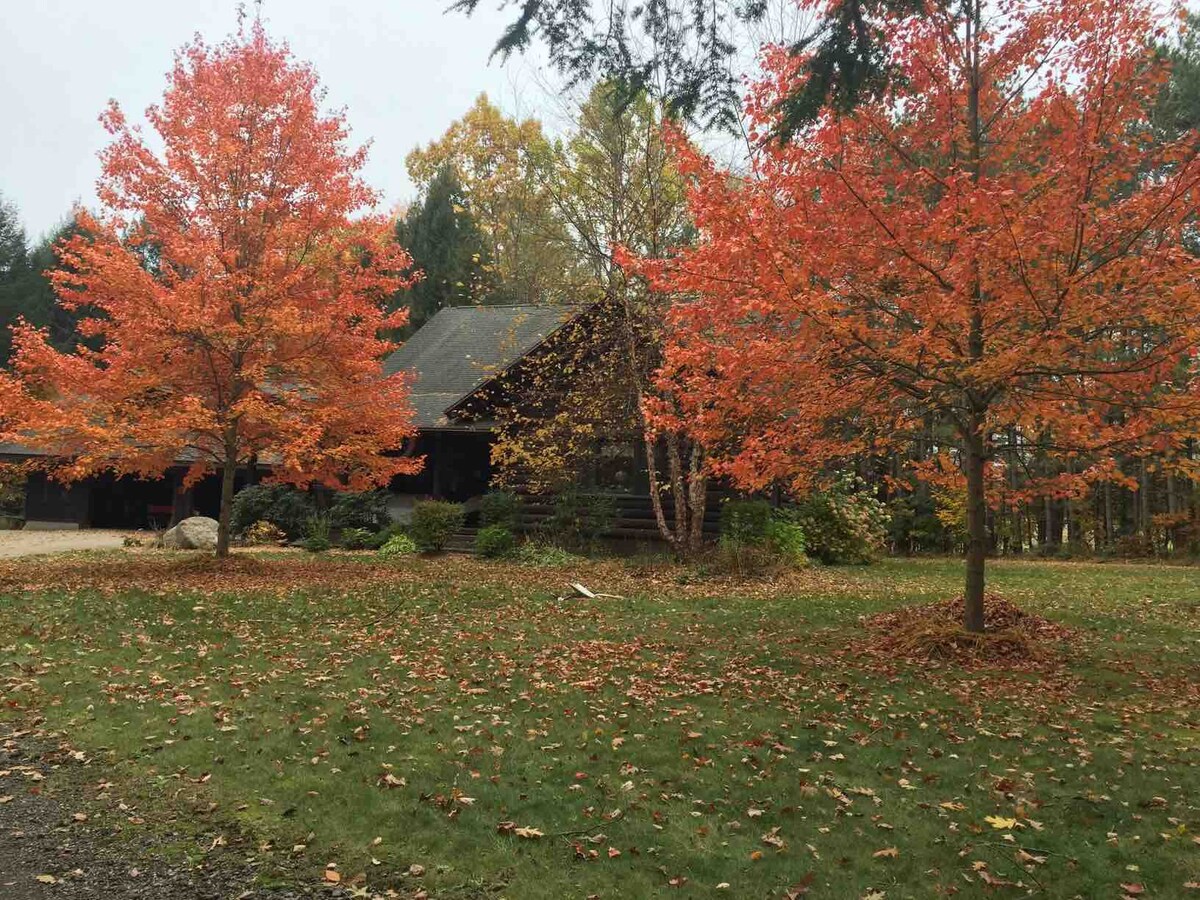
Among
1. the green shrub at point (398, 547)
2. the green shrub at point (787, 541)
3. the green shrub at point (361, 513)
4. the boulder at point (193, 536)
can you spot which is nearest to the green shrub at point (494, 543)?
the green shrub at point (398, 547)

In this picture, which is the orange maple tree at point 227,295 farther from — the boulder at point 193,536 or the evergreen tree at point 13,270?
the evergreen tree at point 13,270

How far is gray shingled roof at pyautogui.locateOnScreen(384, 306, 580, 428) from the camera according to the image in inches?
858

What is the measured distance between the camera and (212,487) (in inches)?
1025

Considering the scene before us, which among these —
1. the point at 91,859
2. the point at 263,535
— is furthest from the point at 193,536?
the point at 91,859

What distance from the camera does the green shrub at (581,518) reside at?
18.2 metres

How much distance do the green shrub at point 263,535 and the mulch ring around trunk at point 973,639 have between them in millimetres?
15074

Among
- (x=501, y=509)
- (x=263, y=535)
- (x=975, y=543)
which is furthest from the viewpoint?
(x=263, y=535)

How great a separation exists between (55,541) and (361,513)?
7.45 m

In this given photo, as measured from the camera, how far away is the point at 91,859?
4.06 metres

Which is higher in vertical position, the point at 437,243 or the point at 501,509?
the point at 437,243

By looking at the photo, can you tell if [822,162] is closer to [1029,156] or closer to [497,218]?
[1029,156]

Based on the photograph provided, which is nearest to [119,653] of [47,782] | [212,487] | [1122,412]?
[47,782]

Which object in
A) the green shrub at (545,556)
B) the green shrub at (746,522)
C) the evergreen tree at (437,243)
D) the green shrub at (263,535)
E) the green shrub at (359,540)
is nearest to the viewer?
the green shrub at (746,522)

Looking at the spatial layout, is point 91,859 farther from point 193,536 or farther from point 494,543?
point 193,536
